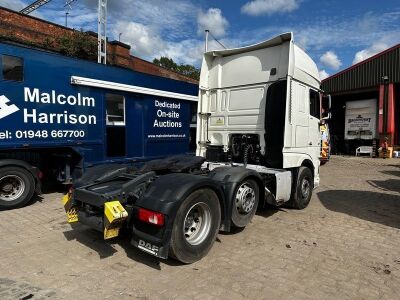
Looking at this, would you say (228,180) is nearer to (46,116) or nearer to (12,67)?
(46,116)

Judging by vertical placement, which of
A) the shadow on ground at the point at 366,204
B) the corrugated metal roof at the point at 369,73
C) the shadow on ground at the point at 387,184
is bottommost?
the shadow on ground at the point at 366,204

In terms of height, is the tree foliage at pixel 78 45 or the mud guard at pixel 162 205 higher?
the tree foliage at pixel 78 45

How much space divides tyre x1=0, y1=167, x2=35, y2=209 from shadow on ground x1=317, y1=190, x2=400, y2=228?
20.6 feet

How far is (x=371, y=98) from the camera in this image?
2264cm

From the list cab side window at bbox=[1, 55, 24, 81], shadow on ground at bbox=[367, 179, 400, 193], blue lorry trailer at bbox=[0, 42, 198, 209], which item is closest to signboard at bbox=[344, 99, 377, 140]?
shadow on ground at bbox=[367, 179, 400, 193]

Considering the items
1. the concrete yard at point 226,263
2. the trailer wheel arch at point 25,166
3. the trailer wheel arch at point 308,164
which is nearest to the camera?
the concrete yard at point 226,263


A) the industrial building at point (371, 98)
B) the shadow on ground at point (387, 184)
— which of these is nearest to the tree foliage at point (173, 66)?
the industrial building at point (371, 98)

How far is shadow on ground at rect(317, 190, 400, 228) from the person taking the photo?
643 centimetres

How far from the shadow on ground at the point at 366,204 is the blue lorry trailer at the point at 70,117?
4.56 metres

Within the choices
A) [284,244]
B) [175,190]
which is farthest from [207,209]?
[284,244]

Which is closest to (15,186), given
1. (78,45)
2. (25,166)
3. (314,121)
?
(25,166)

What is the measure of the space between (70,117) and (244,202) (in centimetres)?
435

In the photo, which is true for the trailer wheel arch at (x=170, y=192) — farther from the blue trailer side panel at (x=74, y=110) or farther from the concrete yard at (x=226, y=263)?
the blue trailer side panel at (x=74, y=110)

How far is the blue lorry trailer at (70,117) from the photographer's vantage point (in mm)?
6406
